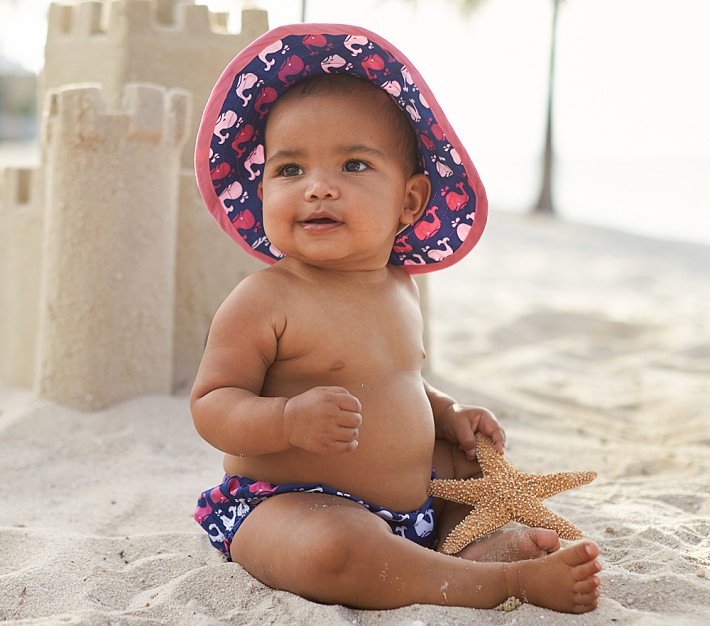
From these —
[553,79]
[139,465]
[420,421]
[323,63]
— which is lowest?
[139,465]

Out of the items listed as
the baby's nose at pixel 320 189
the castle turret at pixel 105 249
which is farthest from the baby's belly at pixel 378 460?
the castle turret at pixel 105 249

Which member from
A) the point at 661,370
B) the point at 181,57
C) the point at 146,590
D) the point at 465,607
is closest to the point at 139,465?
the point at 146,590

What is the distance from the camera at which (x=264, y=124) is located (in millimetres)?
2498

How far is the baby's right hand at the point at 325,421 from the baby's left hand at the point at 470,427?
0.72m

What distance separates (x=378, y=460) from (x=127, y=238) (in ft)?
7.06

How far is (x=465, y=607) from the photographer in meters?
2.03

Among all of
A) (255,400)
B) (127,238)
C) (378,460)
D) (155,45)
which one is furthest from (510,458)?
(155,45)

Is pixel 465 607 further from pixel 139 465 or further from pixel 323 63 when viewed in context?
pixel 139 465

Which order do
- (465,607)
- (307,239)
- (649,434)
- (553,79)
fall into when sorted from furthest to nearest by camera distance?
(553,79), (649,434), (307,239), (465,607)

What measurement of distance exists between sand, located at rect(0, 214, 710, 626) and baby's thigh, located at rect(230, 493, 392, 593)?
0.20 feet

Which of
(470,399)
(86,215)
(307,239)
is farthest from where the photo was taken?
(470,399)

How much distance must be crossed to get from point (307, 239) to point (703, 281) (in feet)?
31.0

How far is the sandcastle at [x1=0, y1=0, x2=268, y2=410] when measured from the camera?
13.0 ft

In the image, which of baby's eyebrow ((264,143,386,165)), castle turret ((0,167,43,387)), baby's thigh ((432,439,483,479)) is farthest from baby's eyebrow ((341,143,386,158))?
castle turret ((0,167,43,387))
